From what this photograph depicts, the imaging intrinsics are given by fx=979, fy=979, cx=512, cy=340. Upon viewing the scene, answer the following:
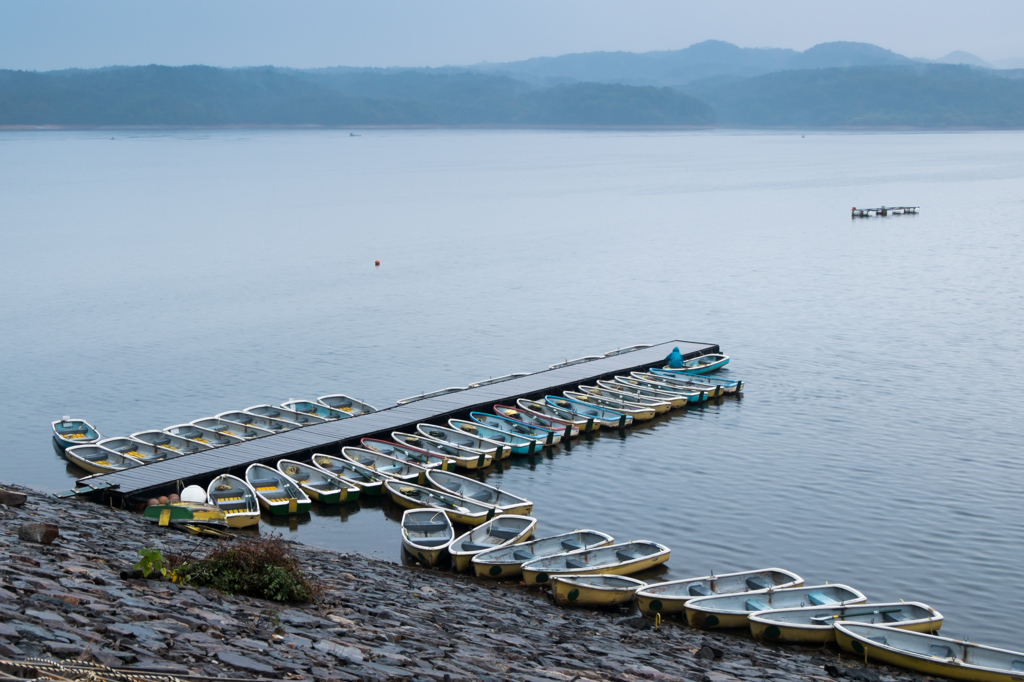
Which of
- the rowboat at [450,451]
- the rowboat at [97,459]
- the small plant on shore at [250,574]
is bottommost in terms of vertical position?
the rowboat at [97,459]

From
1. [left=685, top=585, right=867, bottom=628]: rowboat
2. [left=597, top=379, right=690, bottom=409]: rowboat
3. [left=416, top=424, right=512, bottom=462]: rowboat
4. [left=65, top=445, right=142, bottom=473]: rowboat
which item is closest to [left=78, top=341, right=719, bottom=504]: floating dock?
[left=416, top=424, right=512, bottom=462]: rowboat

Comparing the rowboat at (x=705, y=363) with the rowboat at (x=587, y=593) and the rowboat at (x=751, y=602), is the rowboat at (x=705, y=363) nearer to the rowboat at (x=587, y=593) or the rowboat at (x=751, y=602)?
the rowboat at (x=751, y=602)

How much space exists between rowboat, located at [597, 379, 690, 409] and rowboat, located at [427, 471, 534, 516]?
13.5 metres

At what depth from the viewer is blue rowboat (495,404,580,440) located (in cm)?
4038

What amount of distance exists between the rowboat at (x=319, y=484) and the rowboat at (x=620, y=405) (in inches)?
547

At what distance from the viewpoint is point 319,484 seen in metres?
33.4

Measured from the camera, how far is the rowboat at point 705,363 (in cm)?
5062

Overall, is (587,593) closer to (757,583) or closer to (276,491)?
(757,583)

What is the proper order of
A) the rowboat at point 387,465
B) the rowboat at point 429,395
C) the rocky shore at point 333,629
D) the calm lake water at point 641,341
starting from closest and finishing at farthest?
the rocky shore at point 333,629, the calm lake water at point 641,341, the rowboat at point 387,465, the rowboat at point 429,395

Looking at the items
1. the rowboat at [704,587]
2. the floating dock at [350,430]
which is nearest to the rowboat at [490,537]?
the rowboat at [704,587]

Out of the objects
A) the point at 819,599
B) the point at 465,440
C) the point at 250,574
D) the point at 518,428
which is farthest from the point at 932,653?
the point at 518,428

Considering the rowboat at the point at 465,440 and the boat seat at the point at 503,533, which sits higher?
the rowboat at the point at 465,440

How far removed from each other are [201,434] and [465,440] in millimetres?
10534

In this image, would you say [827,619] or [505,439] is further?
[505,439]
